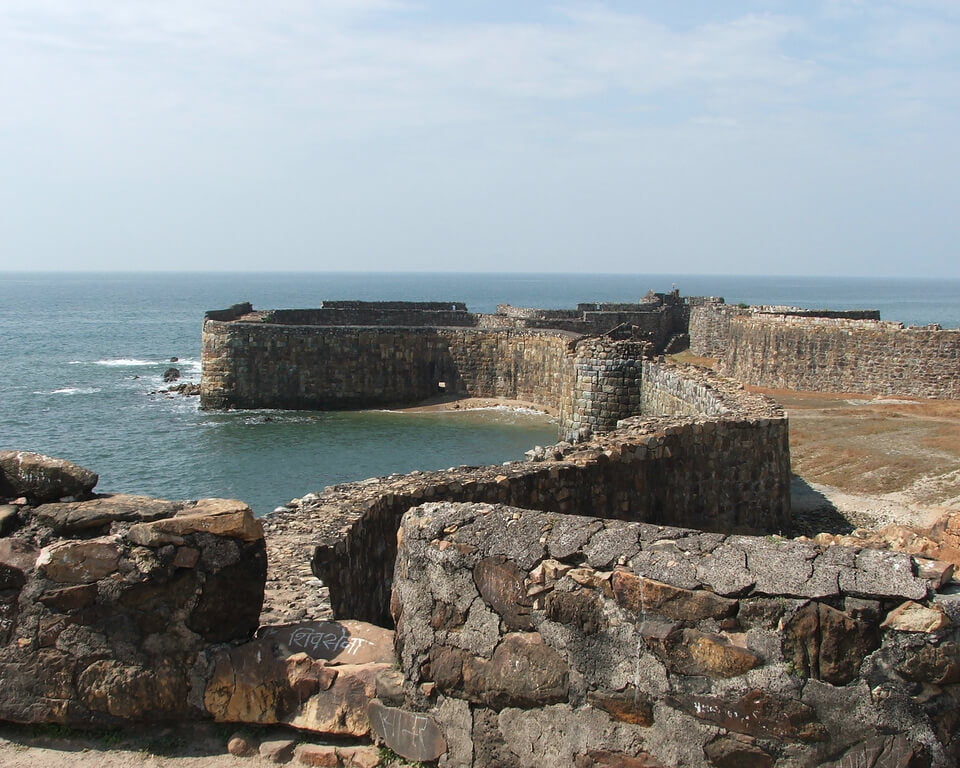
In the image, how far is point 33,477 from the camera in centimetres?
579

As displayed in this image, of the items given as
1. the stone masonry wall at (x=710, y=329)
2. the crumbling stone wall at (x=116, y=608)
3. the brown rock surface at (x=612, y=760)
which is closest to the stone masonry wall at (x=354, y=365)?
the stone masonry wall at (x=710, y=329)

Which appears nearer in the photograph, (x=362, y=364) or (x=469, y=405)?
(x=469, y=405)

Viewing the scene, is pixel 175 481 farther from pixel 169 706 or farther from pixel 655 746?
pixel 655 746

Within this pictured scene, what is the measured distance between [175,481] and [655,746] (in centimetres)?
2357

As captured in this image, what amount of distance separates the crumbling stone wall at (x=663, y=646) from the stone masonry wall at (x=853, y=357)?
30.7 meters

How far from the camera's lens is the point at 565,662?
4797mm

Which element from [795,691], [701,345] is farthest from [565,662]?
[701,345]

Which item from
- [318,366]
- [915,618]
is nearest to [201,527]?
[915,618]

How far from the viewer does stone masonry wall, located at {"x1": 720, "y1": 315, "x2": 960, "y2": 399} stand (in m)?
32.1

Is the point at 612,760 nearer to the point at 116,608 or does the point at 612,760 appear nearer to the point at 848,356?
the point at 116,608

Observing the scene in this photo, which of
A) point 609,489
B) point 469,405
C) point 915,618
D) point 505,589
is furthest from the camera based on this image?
point 469,405

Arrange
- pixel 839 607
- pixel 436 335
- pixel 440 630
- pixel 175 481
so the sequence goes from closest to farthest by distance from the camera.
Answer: pixel 839 607, pixel 440 630, pixel 175 481, pixel 436 335

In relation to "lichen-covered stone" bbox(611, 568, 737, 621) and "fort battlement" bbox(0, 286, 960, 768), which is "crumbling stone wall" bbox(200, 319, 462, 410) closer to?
"fort battlement" bbox(0, 286, 960, 768)

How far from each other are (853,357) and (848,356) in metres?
0.19
